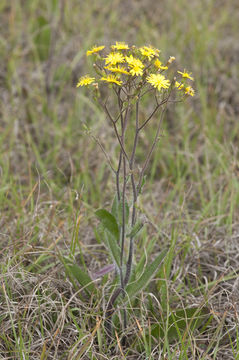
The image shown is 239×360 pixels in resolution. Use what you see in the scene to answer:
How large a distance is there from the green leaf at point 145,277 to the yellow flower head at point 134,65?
0.81 meters

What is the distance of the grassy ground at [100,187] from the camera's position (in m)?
2.05

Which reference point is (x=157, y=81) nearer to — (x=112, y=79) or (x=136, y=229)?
(x=112, y=79)

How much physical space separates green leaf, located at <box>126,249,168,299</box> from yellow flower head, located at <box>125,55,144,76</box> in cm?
81

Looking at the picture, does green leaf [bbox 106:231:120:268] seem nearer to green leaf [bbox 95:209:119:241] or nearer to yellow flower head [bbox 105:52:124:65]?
green leaf [bbox 95:209:119:241]

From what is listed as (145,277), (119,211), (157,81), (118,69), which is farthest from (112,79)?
(145,277)

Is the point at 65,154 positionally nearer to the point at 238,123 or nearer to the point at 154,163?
the point at 154,163

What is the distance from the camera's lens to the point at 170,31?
4.63 m

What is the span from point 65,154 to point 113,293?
1.62 metres

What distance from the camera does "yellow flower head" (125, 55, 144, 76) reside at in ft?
5.88

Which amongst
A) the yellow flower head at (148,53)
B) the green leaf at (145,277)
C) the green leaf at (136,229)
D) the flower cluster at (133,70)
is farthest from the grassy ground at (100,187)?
the yellow flower head at (148,53)

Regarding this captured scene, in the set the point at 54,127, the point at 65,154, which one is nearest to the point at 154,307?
the point at 65,154

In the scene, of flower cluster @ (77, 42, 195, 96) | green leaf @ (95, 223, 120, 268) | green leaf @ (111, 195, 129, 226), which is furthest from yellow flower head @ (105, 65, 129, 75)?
green leaf @ (95, 223, 120, 268)

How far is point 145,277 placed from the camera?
2.04m

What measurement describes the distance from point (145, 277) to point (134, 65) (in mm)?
962
